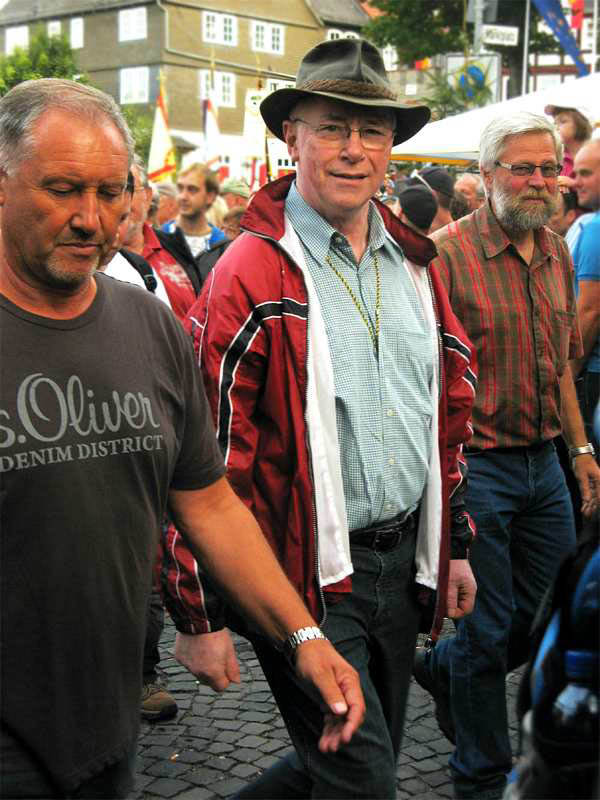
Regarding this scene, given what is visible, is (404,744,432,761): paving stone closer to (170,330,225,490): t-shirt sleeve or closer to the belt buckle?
the belt buckle

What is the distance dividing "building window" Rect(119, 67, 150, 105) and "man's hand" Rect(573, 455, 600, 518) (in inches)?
2361

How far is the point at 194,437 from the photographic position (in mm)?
2783

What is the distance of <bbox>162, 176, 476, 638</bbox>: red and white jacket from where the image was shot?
3096 millimetres

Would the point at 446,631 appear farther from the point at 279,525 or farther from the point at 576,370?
the point at 279,525

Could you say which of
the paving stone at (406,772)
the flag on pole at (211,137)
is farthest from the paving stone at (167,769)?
the flag on pole at (211,137)

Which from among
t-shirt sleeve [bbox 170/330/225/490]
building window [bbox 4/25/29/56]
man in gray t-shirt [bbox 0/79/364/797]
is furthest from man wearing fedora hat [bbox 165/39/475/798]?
building window [bbox 4/25/29/56]

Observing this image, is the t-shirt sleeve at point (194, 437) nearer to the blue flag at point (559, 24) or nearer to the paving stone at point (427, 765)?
the paving stone at point (427, 765)

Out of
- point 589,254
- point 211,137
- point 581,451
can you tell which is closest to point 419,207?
point 589,254

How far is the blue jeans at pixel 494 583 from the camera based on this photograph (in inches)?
168

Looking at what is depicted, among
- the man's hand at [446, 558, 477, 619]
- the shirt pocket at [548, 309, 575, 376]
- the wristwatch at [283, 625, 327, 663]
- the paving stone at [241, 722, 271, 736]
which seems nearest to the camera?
the wristwatch at [283, 625, 327, 663]

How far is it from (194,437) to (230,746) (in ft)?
8.28

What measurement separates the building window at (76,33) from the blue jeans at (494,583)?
6617cm

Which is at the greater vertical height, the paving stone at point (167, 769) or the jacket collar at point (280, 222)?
the jacket collar at point (280, 222)

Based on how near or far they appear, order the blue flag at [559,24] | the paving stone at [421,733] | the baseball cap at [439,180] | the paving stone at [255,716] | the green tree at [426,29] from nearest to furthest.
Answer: the paving stone at [421,733] < the paving stone at [255,716] < the baseball cap at [439,180] < the blue flag at [559,24] < the green tree at [426,29]
